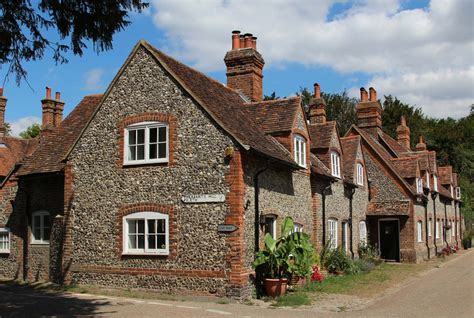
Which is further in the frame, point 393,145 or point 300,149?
point 393,145

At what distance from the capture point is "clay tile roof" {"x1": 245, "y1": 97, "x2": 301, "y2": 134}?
65.0ft

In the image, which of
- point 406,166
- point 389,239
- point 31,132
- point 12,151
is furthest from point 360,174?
point 31,132

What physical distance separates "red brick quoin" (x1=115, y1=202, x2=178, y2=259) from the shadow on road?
2.06m

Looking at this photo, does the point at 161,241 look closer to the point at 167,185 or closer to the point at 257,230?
the point at 167,185

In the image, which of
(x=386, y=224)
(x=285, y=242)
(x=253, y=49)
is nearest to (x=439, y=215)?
(x=386, y=224)

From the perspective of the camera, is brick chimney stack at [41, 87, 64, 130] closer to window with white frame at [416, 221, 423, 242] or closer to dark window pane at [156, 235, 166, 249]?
dark window pane at [156, 235, 166, 249]

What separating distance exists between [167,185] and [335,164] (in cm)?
1111

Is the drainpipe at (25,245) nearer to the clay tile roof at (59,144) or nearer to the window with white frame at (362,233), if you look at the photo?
the clay tile roof at (59,144)

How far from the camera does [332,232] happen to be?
973 inches

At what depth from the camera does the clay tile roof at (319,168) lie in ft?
72.4

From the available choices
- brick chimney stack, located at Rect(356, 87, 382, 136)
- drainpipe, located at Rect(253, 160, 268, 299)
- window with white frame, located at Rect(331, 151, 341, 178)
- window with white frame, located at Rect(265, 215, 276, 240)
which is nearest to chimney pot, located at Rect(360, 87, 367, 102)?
brick chimney stack, located at Rect(356, 87, 382, 136)

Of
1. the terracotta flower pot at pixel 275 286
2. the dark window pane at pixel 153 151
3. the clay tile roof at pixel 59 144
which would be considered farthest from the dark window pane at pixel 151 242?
the clay tile roof at pixel 59 144

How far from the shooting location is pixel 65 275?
18.1 metres

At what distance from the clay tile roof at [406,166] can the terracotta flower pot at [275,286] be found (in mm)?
18125
